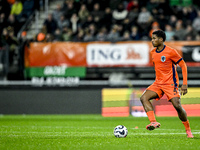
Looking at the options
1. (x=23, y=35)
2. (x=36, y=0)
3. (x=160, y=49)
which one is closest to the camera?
(x=160, y=49)

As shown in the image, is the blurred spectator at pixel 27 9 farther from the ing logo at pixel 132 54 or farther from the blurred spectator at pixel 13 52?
the ing logo at pixel 132 54

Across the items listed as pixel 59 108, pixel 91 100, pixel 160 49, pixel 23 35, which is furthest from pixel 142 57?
pixel 160 49

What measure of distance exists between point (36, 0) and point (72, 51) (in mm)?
4626

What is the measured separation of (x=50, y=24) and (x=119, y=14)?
113 inches

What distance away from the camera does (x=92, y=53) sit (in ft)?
53.9

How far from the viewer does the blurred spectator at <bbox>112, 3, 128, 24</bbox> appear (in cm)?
1798

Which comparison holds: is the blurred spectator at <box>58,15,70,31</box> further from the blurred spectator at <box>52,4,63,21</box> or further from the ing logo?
the ing logo

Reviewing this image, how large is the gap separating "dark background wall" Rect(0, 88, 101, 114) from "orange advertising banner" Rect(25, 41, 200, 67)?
1057 mm

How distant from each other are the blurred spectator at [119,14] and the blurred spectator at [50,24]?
97.2 inches

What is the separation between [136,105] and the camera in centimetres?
1639

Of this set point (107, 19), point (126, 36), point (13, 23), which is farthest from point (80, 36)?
point (13, 23)

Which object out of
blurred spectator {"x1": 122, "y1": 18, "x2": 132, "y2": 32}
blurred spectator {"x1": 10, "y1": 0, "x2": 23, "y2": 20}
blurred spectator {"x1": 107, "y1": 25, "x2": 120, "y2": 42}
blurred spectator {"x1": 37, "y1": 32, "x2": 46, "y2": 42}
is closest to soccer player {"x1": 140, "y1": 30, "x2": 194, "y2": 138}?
blurred spectator {"x1": 107, "y1": 25, "x2": 120, "y2": 42}

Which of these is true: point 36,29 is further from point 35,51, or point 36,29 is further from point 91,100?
point 91,100

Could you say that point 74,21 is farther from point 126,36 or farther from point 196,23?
point 196,23
